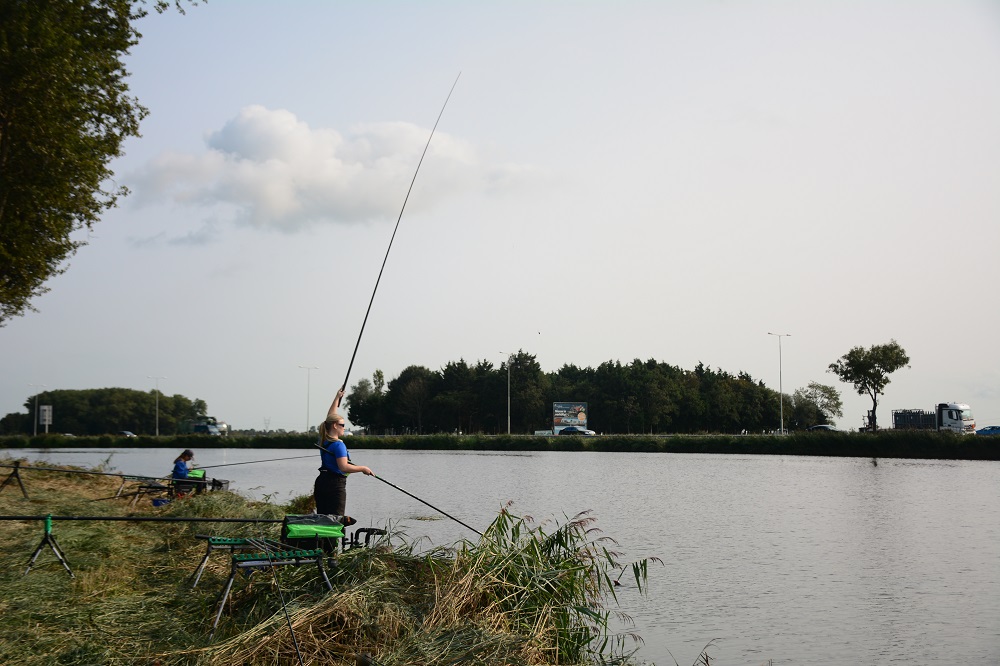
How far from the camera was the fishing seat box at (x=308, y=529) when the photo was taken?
680 cm

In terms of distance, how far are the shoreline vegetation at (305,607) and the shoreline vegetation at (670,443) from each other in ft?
112

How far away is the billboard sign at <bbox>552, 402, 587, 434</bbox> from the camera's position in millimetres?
87312

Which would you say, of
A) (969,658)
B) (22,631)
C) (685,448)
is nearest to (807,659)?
(969,658)

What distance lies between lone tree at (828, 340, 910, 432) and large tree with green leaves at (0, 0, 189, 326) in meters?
59.5

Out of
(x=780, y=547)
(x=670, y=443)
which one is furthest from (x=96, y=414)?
(x=780, y=547)

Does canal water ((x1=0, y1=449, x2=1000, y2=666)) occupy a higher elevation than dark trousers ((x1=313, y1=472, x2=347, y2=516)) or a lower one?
lower

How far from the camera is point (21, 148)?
17297mm

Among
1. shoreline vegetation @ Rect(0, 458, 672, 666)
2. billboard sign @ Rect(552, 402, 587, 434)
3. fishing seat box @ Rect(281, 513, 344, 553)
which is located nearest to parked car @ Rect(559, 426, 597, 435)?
billboard sign @ Rect(552, 402, 587, 434)

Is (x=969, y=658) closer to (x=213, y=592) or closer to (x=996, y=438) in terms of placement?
(x=213, y=592)

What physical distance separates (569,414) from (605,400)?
4.29 meters

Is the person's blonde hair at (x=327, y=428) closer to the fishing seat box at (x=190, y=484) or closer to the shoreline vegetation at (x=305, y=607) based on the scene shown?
the shoreline vegetation at (x=305, y=607)

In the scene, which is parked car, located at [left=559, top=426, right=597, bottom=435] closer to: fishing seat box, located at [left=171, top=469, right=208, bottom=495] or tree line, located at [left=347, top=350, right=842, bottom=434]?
tree line, located at [left=347, top=350, right=842, bottom=434]

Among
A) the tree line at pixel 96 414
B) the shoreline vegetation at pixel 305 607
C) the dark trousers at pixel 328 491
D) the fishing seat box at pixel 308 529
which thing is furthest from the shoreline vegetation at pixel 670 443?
the tree line at pixel 96 414

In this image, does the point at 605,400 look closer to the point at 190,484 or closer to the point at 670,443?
the point at 670,443
